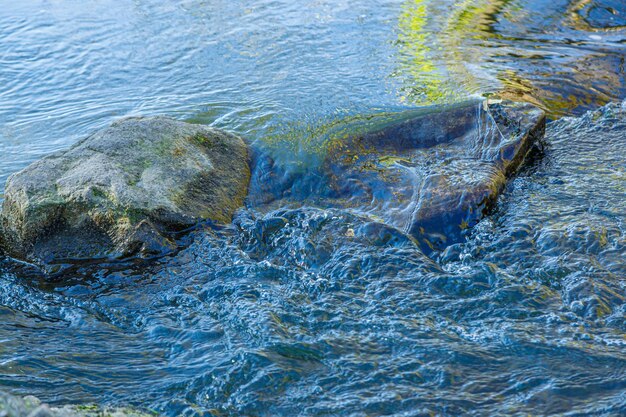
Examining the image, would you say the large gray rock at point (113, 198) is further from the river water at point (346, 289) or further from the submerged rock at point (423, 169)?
the submerged rock at point (423, 169)

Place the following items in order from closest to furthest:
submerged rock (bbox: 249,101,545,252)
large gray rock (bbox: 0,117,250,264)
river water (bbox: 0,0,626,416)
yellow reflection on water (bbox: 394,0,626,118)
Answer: river water (bbox: 0,0,626,416) < large gray rock (bbox: 0,117,250,264) < submerged rock (bbox: 249,101,545,252) < yellow reflection on water (bbox: 394,0,626,118)

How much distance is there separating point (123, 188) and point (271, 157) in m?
1.61

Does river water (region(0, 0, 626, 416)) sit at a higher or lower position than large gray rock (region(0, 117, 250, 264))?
lower

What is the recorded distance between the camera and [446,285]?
4281 millimetres

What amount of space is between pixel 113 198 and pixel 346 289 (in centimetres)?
196

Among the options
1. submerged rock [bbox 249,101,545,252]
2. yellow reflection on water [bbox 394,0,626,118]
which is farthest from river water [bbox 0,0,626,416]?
submerged rock [bbox 249,101,545,252]

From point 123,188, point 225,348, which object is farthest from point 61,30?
point 225,348

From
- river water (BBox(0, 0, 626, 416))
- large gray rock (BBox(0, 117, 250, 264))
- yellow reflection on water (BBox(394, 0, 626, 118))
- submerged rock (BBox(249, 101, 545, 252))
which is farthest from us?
yellow reflection on water (BBox(394, 0, 626, 118))

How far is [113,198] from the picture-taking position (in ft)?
16.0

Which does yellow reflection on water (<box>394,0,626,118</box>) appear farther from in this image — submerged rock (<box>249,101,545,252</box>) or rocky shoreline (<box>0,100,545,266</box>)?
rocky shoreline (<box>0,100,545,266</box>)

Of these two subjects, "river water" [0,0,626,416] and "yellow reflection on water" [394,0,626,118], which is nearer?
"river water" [0,0,626,416]

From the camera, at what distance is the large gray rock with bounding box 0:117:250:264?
4.86m

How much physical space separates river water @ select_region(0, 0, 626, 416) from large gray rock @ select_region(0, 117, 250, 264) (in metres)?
0.22

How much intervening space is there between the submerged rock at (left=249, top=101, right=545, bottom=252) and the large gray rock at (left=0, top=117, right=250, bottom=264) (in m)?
0.55
